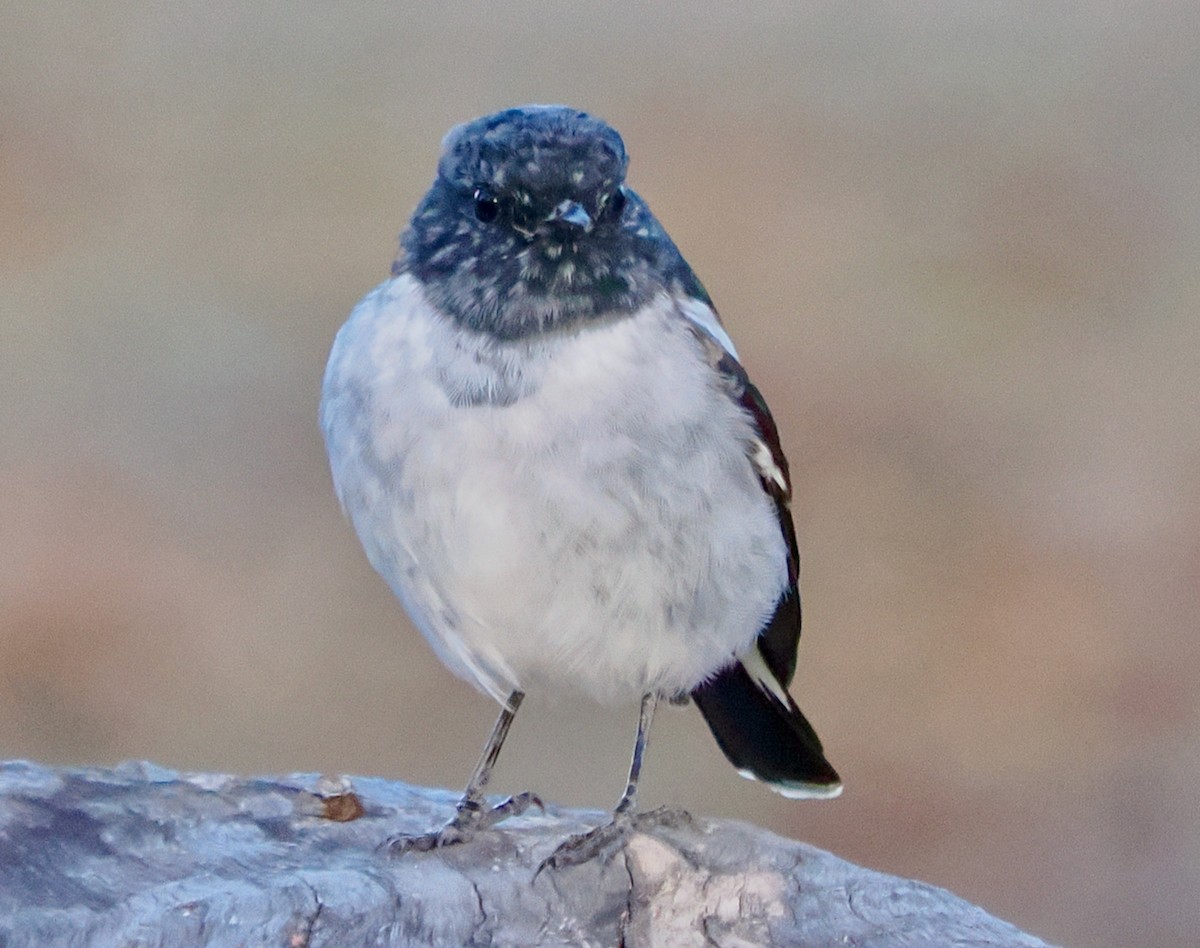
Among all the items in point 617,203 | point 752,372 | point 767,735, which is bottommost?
point 767,735

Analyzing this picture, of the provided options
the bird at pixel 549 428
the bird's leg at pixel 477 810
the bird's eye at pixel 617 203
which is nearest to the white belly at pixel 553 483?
the bird at pixel 549 428

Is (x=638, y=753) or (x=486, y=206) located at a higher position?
(x=486, y=206)

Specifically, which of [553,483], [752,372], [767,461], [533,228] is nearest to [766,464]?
[767,461]

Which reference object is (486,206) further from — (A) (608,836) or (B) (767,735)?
(B) (767,735)

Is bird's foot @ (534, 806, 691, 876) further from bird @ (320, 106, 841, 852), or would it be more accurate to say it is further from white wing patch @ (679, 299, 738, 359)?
white wing patch @ (679, 299, 738, 359)

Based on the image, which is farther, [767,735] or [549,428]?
[767,735]

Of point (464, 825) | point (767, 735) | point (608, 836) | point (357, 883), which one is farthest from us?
point (767, 735)

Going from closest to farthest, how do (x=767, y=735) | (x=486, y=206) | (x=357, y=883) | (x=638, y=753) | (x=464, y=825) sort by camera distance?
1. (x=357, y=883)
2. (x=486, y=206)
3. (x=464, y=825)
4. (x=638, y=753)
5. (x=767, y=735)
